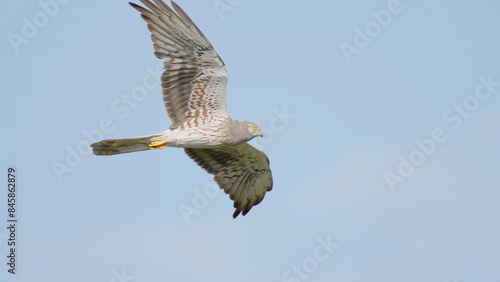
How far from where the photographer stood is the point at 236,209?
51.4ft

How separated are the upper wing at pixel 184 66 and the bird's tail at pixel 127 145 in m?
0.44

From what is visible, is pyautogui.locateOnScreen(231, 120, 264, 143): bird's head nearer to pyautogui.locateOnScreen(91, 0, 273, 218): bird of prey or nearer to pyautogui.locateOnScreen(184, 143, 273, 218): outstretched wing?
pyautogui.locateOnScreen(91, 0, 273, 218): bird of prey

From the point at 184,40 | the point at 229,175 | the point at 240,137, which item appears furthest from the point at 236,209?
the point at 184,40

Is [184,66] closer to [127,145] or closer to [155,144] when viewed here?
[155,144]

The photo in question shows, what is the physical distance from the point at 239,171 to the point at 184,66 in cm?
283

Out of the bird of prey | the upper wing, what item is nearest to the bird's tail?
the bird of prey

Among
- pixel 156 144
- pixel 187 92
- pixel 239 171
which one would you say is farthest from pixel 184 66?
pixel 239 171

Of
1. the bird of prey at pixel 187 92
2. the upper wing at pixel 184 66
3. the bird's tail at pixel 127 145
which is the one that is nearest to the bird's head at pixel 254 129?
the bird of prey at pixel 187 92

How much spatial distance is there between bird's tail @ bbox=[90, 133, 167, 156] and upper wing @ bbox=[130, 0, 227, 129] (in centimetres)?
44

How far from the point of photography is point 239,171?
15.6 m

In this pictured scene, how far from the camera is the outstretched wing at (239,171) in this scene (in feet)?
50.3

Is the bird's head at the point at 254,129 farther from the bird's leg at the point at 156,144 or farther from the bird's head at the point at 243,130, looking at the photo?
the bird's leg at the point at 156,144

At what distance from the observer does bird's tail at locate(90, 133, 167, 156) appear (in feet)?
44.2

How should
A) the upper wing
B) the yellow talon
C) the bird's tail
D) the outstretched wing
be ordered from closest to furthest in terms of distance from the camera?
the upper wing
the bird's tail
the yellow talon
the outstretched wing
